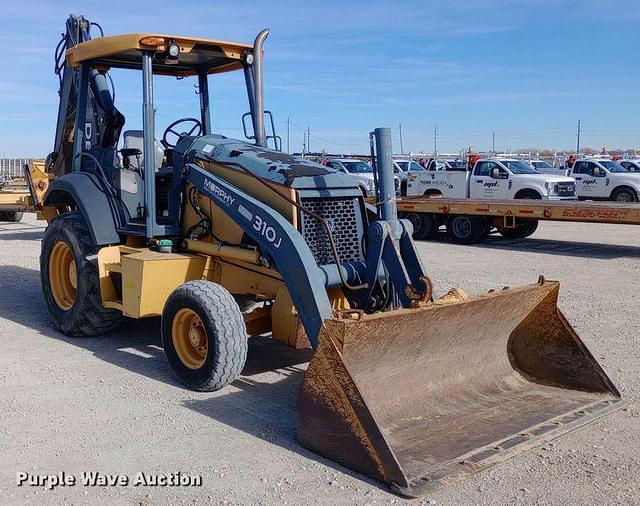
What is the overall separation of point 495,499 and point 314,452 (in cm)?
115

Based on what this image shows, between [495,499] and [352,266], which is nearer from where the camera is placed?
[495,499]

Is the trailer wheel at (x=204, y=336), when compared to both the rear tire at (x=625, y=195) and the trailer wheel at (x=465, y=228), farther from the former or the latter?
the rear tire at (x=625, y=195)

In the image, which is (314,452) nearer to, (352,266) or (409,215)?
(352,266)

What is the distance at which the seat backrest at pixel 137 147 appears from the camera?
25.0 ft

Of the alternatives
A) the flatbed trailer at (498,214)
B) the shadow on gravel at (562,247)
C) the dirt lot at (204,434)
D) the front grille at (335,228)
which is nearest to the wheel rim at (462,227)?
the flatbed trailer at (498,214)

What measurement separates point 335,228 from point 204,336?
4.48 ft

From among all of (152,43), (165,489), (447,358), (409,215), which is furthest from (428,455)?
(409,215)

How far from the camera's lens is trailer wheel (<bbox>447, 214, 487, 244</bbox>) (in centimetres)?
1730

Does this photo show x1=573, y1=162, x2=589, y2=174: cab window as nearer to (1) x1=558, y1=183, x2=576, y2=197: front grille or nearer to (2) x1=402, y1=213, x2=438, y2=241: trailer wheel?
(1) x1=558, y1=183, x2=576, y2=197: front grille

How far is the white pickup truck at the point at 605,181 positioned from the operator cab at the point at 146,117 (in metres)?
19.9

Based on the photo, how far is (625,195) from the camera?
984 inches

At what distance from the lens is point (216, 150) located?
687 cm

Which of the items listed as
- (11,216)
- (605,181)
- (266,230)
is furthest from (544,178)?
(266,230)

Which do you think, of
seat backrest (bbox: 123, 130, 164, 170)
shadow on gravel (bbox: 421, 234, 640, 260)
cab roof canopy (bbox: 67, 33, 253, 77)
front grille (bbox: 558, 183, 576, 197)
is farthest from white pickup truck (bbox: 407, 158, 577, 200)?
seat backrest (bbox: 123, 130, 164, 170)
